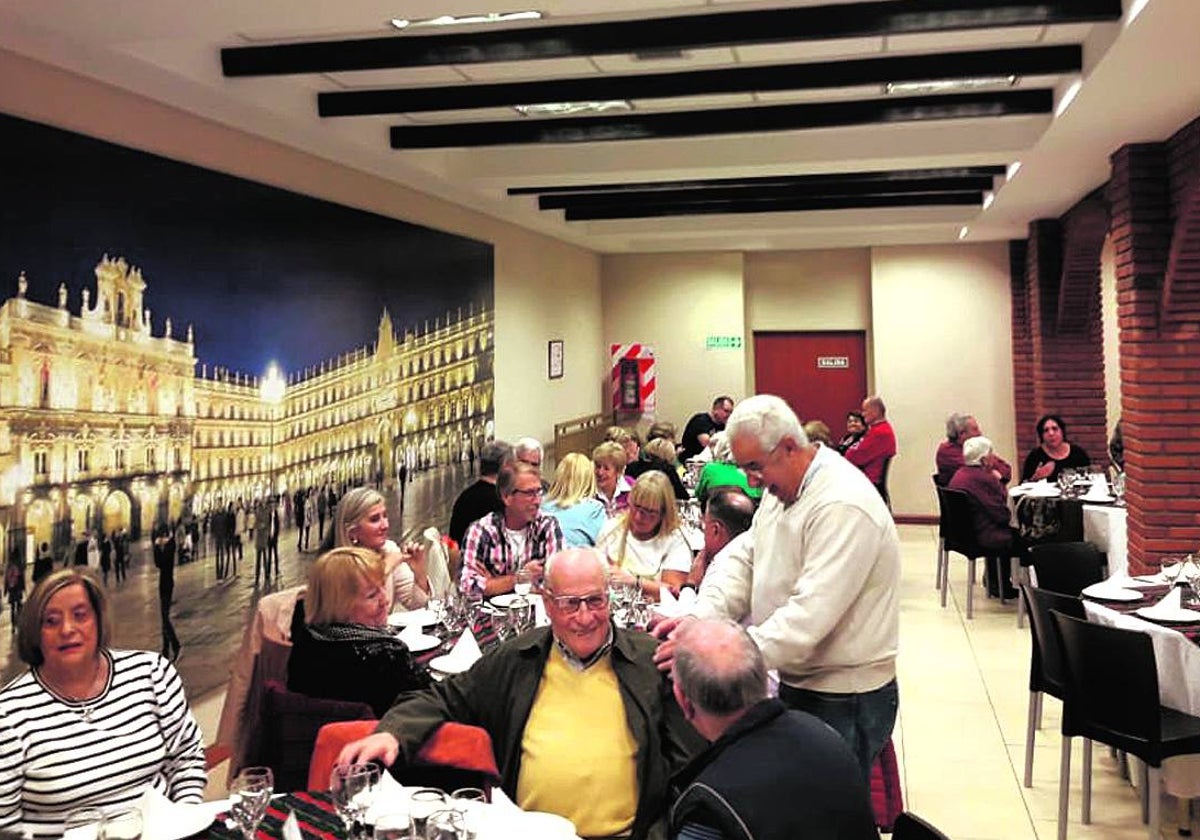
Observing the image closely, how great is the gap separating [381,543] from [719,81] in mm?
3108

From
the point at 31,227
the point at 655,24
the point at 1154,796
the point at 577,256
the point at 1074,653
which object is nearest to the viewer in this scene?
the point at 1154,796

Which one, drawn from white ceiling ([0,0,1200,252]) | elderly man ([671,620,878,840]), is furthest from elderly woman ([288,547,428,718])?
white ceiling ([0,0,1200,252])

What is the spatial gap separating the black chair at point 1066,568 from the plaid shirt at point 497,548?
8.84 feet


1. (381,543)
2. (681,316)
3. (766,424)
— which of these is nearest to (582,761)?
(766,424)

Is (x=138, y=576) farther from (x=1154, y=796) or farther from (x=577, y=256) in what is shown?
(x=577, y=256)

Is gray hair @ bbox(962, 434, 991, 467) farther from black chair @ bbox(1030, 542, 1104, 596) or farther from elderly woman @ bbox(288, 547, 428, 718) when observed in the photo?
elderly woman @ bbox(288, 547, 428, 718)

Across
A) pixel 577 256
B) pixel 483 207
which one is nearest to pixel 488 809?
pixel 483 207

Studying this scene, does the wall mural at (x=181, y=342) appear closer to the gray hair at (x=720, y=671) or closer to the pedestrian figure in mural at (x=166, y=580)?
the pedestrian figure in mural at (x=166, y=580)

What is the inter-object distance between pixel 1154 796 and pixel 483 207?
7.22 meters

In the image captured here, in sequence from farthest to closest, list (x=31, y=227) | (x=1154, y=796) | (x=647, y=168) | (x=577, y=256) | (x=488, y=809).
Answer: (x=577, y=256), (x=647, y=168), (x=31, y=227), (x=1154, y=796), (x=488, y=809)

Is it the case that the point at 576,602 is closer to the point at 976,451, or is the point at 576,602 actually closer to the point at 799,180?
the point at 976,451

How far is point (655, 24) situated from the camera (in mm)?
4605

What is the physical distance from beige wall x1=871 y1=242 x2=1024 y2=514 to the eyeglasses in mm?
10799

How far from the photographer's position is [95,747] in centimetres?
269
